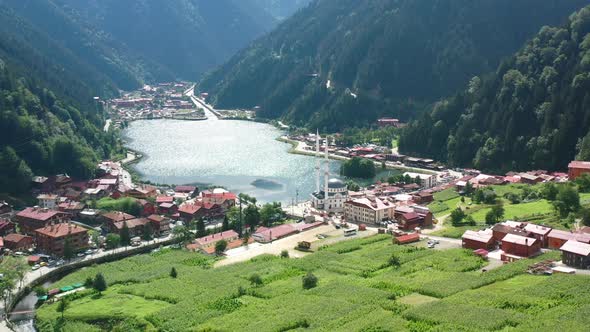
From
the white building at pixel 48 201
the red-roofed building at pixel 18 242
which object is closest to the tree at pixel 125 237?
the red-roofed building at pixel 18 242

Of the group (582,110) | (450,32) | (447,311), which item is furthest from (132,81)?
(447,311)

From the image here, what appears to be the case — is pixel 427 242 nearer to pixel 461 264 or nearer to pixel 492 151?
pixel 461 264

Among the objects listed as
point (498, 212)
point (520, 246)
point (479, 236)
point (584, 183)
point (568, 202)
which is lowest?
point (479, 236)

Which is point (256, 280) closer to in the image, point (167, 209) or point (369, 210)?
point (369, 210)

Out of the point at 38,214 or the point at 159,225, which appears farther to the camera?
the point at 38,214

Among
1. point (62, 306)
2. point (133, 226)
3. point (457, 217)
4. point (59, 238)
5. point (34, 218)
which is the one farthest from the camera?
point (34, 218)

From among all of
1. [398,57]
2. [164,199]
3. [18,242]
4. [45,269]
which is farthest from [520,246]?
[398,57]
